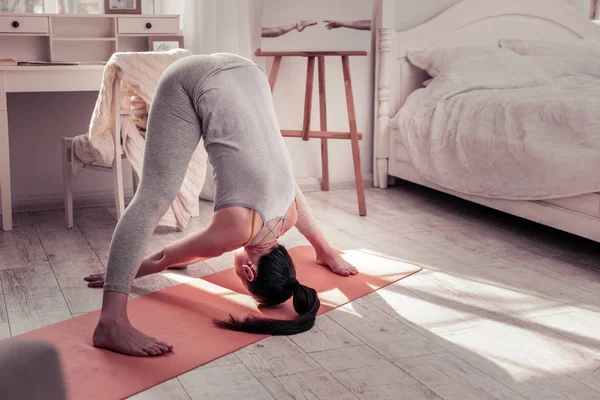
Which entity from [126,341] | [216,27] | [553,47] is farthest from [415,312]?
[553,47]

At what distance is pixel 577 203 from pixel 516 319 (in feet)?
2.97

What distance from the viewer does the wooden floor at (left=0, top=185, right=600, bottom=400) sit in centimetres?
178

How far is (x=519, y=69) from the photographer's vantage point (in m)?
4.12

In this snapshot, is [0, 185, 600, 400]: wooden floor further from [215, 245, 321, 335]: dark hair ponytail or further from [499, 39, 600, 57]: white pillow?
[499, 39, 600, 57]: white pillow

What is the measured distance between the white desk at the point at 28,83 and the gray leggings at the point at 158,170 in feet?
4.56

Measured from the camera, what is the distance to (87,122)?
158 inches

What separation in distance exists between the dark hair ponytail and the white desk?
1.68 meters

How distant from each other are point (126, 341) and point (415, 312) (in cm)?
89

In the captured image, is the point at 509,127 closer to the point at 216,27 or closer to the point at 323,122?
the point at 323,122

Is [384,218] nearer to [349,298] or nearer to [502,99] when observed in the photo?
[502,99]

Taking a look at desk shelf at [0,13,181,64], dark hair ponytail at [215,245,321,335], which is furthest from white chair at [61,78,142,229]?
dark hair ponytail at [215,245,321,335]

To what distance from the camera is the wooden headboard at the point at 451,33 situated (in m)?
4.41

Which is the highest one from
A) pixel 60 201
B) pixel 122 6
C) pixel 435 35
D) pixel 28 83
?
pixel 122 6

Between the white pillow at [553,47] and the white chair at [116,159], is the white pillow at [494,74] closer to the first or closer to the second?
the white pillow at [553,47]
